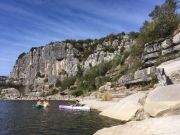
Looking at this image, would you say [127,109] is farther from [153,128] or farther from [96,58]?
[96,58]

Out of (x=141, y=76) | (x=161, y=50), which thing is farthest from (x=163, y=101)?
(x=141, y=76)

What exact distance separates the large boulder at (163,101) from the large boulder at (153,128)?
9.52ft

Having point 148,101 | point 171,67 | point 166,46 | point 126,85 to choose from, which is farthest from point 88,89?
point 148,101

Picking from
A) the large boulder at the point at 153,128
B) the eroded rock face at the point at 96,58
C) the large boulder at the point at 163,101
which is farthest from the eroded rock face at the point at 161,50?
the eroded rock face at the point at 96,58

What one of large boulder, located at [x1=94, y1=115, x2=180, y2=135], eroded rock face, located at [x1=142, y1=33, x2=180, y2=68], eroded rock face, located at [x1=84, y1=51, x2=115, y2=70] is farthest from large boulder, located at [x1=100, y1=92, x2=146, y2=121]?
eroded rock face, located at [x1=84, y1=51, x2=115, y2=70]

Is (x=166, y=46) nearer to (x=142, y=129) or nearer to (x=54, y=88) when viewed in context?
(x=142, y=129)

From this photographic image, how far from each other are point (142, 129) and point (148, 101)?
7.43 metres

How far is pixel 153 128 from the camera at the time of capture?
1966 centimetres

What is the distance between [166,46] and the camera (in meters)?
57.4

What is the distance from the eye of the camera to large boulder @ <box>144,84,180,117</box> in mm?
23859

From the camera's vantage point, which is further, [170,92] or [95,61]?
[95,61]

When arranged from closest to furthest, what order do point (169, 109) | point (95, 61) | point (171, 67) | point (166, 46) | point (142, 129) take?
point (142, 129), point (169, 109), point (171, 67), point (166, 46), point (95, 61)

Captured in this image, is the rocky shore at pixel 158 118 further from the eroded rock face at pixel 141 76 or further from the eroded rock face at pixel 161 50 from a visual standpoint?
the eroded rock face at pixel 141 76

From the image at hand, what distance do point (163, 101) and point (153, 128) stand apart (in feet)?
19.0
